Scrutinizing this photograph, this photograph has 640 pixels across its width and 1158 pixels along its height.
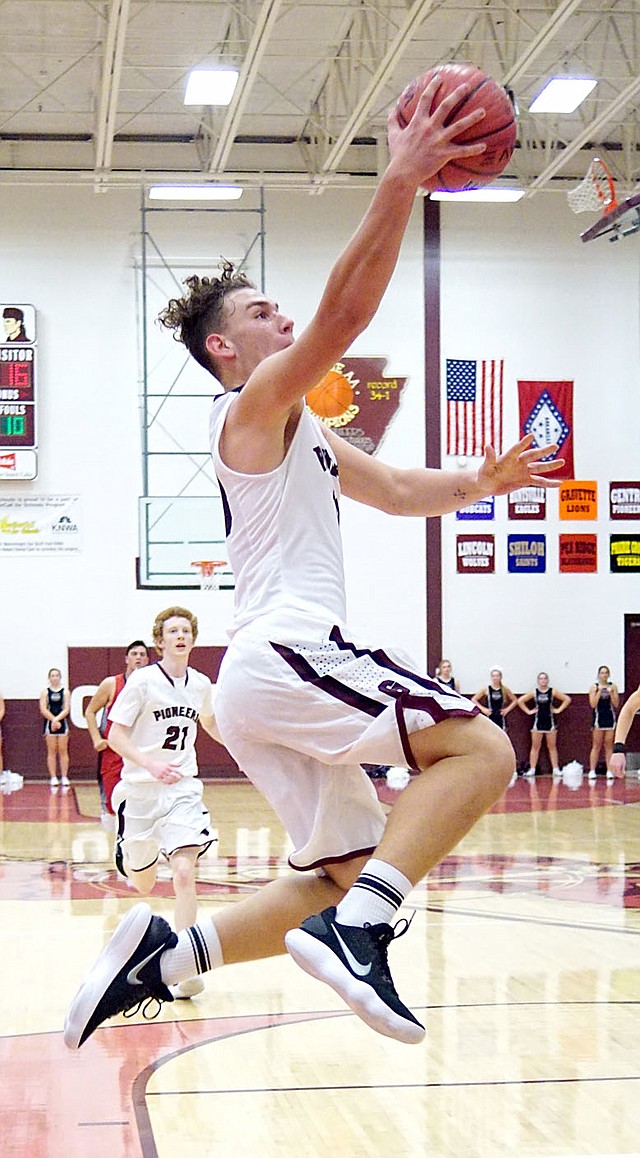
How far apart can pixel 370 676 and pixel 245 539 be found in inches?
20.7

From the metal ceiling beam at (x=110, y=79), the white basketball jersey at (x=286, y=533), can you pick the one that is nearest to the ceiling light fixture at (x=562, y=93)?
the metal ceiling beam at (x=110, y=79)

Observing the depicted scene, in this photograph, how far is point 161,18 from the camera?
1599cm

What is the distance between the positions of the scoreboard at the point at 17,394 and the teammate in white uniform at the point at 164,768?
11.4 metres

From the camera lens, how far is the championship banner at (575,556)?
19.8 m

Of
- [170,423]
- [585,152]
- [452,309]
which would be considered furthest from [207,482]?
[585,152]

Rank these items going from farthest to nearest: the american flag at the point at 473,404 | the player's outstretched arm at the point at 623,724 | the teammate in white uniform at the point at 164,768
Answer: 1. the american flag at the point at 473,404
2. the player's outstretched arm at the point at 623,724
3. the teammate in white uniform at the point at 164,768

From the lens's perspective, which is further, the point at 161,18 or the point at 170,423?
the point at 170,423

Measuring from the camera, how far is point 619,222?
16047mm

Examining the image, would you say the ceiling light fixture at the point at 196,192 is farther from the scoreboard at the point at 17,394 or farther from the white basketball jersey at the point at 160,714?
the white basketball jersey at the point at 160,714

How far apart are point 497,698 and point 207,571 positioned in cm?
471

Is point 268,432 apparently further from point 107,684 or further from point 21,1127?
point 107,684

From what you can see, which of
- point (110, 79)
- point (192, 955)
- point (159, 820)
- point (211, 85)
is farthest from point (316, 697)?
point (211, 85)

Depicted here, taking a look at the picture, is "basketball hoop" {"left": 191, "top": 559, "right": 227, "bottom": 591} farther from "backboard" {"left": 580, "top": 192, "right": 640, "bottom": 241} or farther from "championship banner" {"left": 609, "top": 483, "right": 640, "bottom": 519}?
"championship banner" {"left": 609, "top": 483, "right": 640, "bottom": 519}

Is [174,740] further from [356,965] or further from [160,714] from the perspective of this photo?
[356,965]
